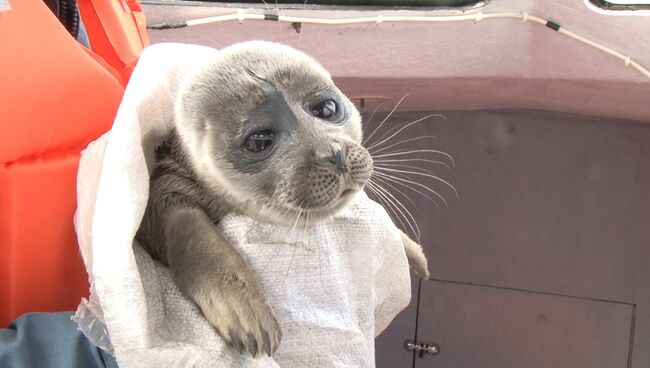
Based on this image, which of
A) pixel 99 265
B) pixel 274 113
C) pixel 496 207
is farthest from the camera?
pixel 496 207

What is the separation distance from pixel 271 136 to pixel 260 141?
0.02 m

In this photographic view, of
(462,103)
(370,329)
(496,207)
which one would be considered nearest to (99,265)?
(370,329)

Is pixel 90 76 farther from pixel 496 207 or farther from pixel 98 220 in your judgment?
pixel 496 207

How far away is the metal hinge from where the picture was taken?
2.35 m

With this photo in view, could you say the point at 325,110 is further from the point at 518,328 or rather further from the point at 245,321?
the point at 518,328

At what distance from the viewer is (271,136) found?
2.96ft

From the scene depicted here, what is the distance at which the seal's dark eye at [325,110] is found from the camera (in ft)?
3.13

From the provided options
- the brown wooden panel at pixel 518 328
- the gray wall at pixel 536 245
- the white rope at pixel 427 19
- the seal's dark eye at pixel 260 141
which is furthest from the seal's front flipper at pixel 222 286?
the brown wooden panel at pixel 518 328

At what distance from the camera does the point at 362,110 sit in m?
2.13

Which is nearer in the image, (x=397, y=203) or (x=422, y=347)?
(x=397, y=203)

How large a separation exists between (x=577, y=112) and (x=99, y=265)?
171 centimetres

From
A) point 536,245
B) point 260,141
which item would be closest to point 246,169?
point 260,141

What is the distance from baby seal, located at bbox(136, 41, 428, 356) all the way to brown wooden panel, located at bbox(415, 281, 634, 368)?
1.47m

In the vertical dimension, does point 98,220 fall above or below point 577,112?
below
